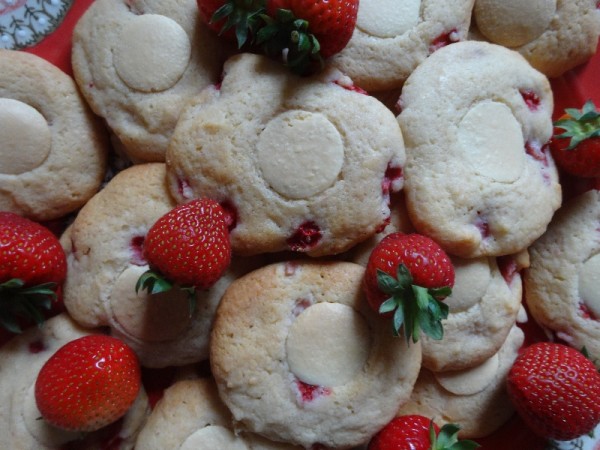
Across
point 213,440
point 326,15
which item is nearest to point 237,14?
point 326,15

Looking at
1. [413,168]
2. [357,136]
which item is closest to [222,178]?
[357,136]

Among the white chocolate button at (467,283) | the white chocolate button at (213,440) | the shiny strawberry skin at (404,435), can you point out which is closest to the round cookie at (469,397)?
the shiny strawberry skin at (404,435)

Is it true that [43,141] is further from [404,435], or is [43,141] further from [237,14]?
[404,435]

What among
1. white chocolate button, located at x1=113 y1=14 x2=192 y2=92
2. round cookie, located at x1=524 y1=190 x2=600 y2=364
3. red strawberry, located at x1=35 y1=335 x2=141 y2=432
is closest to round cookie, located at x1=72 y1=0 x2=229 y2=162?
white chocolate button, located at x1=113 y1=14 x2=192 y2=92

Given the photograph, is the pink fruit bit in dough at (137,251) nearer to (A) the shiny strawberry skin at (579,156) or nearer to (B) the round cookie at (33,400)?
(B) the round cookie at (33,400)

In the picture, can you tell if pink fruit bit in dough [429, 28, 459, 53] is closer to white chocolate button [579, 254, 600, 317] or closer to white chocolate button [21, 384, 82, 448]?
white chocolate button [579, 254, 600, 317]

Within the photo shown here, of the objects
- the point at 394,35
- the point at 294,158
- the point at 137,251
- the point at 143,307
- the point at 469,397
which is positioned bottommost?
the point at 469,397

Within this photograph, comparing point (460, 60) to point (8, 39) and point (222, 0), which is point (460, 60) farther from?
point (8, 39)
